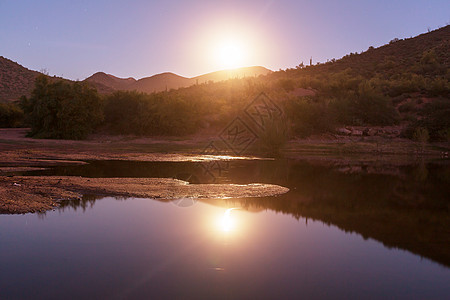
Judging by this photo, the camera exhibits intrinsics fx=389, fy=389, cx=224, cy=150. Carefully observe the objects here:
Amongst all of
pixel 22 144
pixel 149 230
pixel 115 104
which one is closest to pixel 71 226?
pixel 149 230

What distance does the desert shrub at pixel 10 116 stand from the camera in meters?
48.7

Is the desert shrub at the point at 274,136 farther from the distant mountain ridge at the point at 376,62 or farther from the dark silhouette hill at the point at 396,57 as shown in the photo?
the dark silhouette hill at the point at 396,57

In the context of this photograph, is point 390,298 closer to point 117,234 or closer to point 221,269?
point 221,269

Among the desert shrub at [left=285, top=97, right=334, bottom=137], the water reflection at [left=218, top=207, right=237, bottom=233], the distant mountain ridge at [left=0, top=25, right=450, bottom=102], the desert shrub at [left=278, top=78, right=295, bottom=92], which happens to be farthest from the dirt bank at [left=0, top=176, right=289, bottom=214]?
the distant mountain ridge at [left=0, top=25, right=450, bottom=102]

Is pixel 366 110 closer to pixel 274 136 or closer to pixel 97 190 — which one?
pixel 274 136

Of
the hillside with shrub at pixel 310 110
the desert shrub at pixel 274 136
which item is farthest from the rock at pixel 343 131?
the desert shrub at pixel 274 136

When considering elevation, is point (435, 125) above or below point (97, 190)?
above

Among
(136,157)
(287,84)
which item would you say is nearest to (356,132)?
(287,84)

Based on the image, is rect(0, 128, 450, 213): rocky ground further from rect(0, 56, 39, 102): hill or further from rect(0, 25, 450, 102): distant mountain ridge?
rect(0, 56, 39, 102): hill

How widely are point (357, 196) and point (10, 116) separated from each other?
47.0m

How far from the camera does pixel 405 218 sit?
12766 mm

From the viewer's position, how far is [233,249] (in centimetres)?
894

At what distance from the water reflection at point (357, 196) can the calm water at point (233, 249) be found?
0.08 m

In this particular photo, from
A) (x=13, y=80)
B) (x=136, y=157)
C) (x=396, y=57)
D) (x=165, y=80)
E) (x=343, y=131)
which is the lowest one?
(x=136, y=157)
